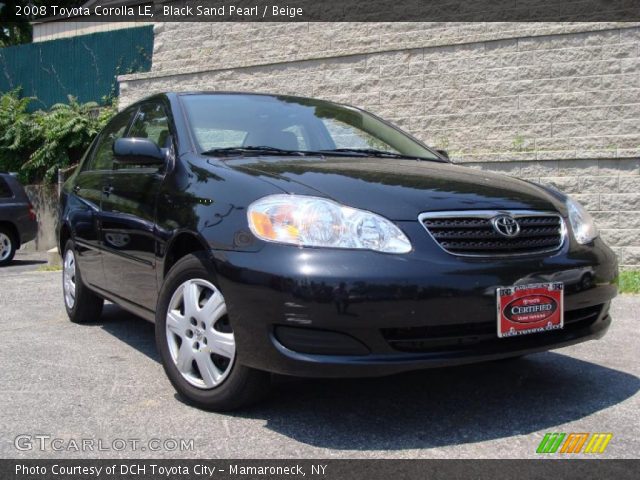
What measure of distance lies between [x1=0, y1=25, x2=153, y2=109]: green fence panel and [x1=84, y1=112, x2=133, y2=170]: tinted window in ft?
26.5

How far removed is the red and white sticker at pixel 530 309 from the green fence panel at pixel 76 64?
37.0 feet

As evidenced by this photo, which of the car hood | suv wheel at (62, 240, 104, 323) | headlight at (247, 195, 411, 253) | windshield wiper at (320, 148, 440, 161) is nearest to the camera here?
headlight at (247, 195, 411, 253)

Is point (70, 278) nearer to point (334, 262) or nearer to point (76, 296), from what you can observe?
point (76, 296)

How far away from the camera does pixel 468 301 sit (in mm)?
2834

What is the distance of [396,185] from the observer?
3205 mm

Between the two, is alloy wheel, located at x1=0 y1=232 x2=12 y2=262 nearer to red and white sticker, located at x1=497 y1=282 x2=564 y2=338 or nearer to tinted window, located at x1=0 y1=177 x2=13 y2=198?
tinted window, located at x1=0 y1=177 x2=13 y2=198

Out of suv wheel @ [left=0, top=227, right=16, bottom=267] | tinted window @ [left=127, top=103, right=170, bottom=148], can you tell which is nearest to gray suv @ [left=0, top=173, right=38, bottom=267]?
suv wheel @ [left=0, top=227, right=16, bottom=267]

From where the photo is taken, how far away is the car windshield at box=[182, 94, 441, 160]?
13.1 ft

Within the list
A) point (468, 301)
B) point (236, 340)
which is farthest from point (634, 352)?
point (236, 340)

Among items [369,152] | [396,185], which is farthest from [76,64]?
[396,185]

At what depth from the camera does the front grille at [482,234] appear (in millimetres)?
2953

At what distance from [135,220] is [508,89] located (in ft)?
18.8

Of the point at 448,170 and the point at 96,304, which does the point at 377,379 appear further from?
the point at 96,304

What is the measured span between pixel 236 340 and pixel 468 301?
97 centimetres
